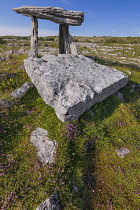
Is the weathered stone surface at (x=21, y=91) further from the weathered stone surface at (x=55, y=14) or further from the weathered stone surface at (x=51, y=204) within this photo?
the weathered stone surface at (x=55, y=14)

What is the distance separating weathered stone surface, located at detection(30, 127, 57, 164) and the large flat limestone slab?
3.97 feet

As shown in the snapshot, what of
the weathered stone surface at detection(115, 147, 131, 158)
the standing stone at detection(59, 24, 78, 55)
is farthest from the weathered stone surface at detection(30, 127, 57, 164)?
the standing stone at detection(59, 24, 78, 55)

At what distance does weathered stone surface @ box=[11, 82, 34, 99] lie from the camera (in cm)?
905

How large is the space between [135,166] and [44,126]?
4.78 metres

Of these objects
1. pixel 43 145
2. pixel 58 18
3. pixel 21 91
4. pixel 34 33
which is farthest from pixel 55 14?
pixel 43 145

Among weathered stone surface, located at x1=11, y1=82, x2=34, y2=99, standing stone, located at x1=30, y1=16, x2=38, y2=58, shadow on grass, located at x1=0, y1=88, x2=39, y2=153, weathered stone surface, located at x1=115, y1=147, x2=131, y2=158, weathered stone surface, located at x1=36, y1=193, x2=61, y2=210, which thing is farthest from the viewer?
standing stone, located at x1=30, y1=16, x2=38, y2=58

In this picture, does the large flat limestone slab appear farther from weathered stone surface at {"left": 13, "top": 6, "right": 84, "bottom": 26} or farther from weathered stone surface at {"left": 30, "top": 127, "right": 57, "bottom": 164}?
weathered stone surface at {"left": 13, "top": 6, "right": 84, "bottom": 26}

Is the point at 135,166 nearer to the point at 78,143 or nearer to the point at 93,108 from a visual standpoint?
the point at 78,143

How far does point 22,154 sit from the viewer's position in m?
5.89

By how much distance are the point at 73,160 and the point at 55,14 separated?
1247cm

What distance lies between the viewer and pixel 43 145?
622 cm

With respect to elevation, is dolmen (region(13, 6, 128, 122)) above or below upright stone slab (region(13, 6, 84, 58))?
below

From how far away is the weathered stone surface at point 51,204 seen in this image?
4.22 meters

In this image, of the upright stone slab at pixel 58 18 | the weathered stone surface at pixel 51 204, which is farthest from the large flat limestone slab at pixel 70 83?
the upright stone slab at pixel 58 18
